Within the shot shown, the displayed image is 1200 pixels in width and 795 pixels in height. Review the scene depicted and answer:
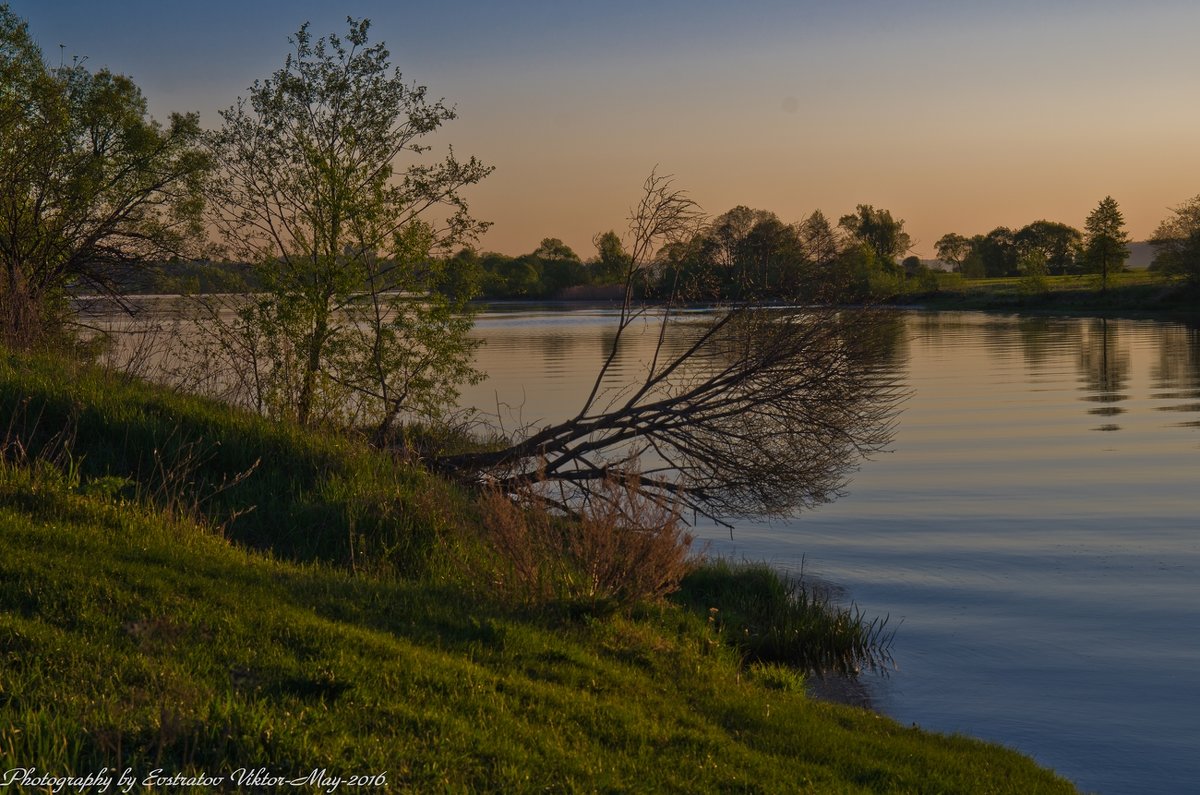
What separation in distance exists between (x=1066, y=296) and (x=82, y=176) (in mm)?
94827

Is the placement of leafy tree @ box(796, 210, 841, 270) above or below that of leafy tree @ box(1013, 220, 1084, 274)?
below

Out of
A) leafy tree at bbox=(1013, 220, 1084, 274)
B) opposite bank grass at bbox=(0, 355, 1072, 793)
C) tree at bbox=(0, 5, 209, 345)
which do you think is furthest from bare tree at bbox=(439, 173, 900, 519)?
leafy tree at bbox=(1013, 220, 1084, 274)

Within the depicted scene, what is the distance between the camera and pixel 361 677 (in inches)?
239

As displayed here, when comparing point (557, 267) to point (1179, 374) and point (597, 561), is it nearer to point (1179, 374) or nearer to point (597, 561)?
point (1179, 374)

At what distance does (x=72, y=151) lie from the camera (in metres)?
27.0

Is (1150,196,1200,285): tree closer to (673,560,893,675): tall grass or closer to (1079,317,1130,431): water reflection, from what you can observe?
(1079,317,1130,431): water reflection

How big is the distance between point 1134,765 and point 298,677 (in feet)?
22.4

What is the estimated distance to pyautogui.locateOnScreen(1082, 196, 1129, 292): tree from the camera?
11088 centimetres

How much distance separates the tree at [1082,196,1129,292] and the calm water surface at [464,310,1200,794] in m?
80.6

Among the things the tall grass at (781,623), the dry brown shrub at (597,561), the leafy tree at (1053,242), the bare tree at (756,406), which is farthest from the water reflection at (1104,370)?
the leafy tree at (1053,242)

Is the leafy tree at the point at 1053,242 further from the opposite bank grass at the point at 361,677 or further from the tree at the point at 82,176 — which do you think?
the opposite bank grass at the point at 361,677

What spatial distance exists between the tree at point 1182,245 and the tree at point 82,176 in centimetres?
8181

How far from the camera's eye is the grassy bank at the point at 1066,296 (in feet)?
298

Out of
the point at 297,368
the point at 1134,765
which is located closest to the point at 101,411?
the point at 297,368
